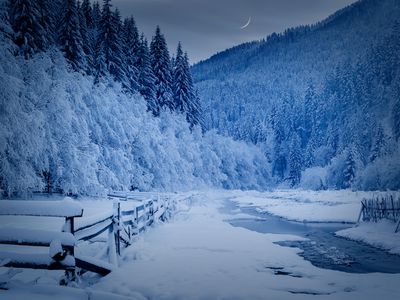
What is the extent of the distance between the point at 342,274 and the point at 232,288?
370cm

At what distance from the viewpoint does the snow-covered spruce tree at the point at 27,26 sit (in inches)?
1206

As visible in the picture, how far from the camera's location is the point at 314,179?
87.4 m

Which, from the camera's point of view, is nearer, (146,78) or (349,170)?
(146,78)

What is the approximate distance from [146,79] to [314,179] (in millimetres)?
54191

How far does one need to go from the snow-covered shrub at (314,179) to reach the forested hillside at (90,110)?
2188cm

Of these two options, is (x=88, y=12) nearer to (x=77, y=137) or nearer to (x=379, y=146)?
(x=77, y=137)

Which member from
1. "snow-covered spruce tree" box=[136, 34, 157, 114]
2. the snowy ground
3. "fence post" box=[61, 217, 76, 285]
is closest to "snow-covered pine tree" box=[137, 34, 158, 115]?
"snow-covered spruce tree" box=[136, 34, 157, 114]

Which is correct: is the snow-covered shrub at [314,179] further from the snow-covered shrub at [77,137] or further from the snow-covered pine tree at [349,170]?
the snow-covered shrub at [77,137]

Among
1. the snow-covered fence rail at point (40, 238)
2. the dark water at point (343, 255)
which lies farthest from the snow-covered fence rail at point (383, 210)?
the snow-covered fence rail at point (40, 238)

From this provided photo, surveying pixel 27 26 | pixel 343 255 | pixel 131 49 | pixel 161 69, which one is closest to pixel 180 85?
pixel 161 69

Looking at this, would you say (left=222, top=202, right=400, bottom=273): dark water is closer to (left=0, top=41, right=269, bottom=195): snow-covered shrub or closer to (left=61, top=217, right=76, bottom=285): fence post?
(left=61, top=217, right=76, bottom=285): fence post

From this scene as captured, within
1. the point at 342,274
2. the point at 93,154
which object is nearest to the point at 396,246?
the point at 342,274

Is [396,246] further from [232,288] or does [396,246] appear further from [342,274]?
[232,288]

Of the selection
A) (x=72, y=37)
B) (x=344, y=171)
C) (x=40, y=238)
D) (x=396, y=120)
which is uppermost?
(x=72, y=37)
